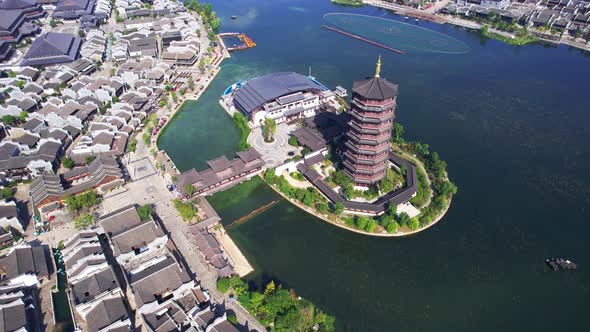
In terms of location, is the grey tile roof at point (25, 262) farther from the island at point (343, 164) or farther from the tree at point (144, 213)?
the island at point (343, 164)

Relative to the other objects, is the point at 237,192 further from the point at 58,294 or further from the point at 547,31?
the point at 547,31

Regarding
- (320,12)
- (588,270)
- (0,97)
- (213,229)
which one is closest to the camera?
(588,270)

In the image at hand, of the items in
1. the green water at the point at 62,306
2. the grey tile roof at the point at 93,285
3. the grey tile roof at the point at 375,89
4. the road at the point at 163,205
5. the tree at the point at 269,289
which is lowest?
the green water at the point at 62,306

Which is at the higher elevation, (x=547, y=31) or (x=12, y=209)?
(x=547, y=31)

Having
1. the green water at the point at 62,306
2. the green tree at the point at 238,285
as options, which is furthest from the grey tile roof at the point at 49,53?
the green tree at the point at 238,285

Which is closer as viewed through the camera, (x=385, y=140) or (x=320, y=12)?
(x=385, y=140)

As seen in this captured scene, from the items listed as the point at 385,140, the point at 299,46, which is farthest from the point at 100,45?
the point at 385,140

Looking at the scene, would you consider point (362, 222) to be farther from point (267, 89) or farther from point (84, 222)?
point (84, 222)
